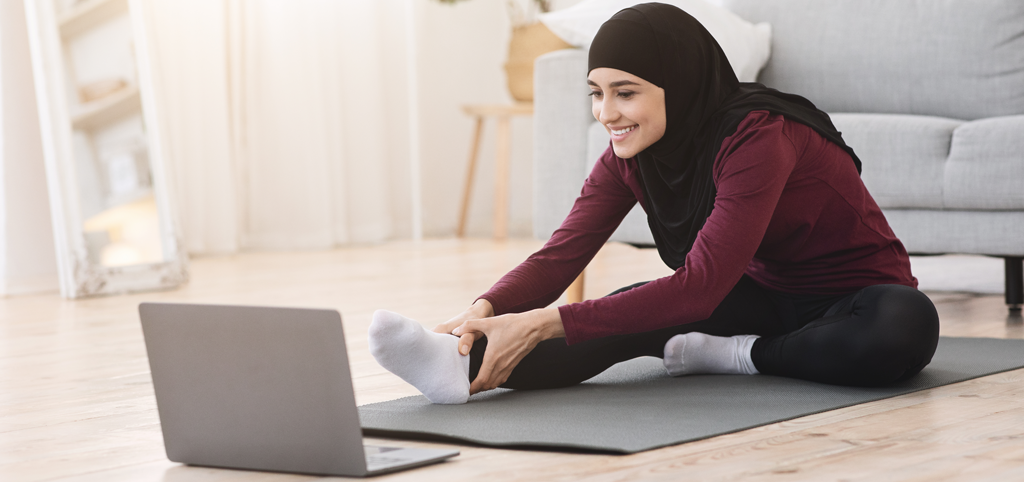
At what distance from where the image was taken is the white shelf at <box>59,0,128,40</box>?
2666mm

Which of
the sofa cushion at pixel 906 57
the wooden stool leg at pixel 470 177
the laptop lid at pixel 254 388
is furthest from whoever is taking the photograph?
the wooden stool leg at pixel 470 177

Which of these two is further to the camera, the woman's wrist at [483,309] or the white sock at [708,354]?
the white sock at [708,354]

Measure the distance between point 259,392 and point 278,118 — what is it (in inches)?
116

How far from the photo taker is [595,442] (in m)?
0.97

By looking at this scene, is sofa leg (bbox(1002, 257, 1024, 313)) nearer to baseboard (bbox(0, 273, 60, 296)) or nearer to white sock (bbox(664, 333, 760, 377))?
white sock (bbox(664, 333, 760, 377))

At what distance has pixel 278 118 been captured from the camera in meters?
3.73

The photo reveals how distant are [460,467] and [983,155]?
137cm

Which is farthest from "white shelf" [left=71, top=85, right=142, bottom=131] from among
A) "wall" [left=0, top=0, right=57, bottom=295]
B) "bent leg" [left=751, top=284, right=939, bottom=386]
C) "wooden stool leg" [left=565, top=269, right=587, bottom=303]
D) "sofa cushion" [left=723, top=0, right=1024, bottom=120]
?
"bent leg" [left=751, top=284, right=939, bottom=386]

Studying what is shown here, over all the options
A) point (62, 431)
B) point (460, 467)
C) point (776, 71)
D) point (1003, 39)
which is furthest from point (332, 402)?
point (1003, 39)

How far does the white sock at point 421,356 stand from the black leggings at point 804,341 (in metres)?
0.04

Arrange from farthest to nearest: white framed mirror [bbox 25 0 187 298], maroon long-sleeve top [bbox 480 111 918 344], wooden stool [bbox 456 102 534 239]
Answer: wooden stool [bbox 456 102 534 239]
white framed mirror [bbox 25 0 187 298]
maroon long-sleeve top [bbox 480 111 918 344]

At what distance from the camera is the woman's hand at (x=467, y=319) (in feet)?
3.81

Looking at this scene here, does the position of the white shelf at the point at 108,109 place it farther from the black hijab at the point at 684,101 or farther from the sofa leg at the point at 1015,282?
the sofa leg at the point at 1015,282

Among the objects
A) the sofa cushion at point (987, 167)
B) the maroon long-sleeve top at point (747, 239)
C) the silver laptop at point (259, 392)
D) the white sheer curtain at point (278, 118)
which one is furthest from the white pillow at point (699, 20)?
the white sheer curtain at point (278, 118)
